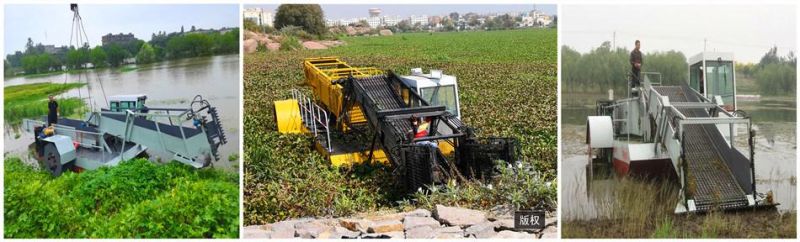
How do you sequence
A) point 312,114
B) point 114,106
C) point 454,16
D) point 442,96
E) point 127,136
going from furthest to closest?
point 312,114, point 442,96, point 127,136, point 114,106, point 454,16

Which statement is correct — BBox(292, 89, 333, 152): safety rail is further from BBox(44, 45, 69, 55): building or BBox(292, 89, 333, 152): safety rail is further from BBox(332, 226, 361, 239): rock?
BBox(44, 45, 69, 55): building

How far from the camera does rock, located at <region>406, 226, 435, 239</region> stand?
6406mm

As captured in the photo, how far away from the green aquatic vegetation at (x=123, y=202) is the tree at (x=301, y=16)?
155 centimetres

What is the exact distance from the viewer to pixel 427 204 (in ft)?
23.0

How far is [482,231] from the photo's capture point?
6508mm

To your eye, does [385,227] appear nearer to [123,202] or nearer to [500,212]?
[500,212]

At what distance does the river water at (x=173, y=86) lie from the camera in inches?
285

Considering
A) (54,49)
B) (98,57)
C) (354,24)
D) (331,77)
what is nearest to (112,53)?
(98,57)

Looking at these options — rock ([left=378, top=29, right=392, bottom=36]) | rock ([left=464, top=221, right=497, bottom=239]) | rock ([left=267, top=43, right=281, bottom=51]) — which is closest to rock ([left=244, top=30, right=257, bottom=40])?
rock ([left=267, top=43, right=281, bottom=51])

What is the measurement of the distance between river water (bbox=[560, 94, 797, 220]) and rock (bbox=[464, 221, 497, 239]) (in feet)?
3.15

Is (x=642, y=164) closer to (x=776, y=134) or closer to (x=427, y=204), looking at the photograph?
(x=776, y=134)

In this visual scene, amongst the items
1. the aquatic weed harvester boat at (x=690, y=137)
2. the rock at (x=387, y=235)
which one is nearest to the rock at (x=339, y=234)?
the rock at (x=387, y=235)

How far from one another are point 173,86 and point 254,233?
1.91 meters

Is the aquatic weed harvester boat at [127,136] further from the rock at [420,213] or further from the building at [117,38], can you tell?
the rock at [420,213]
